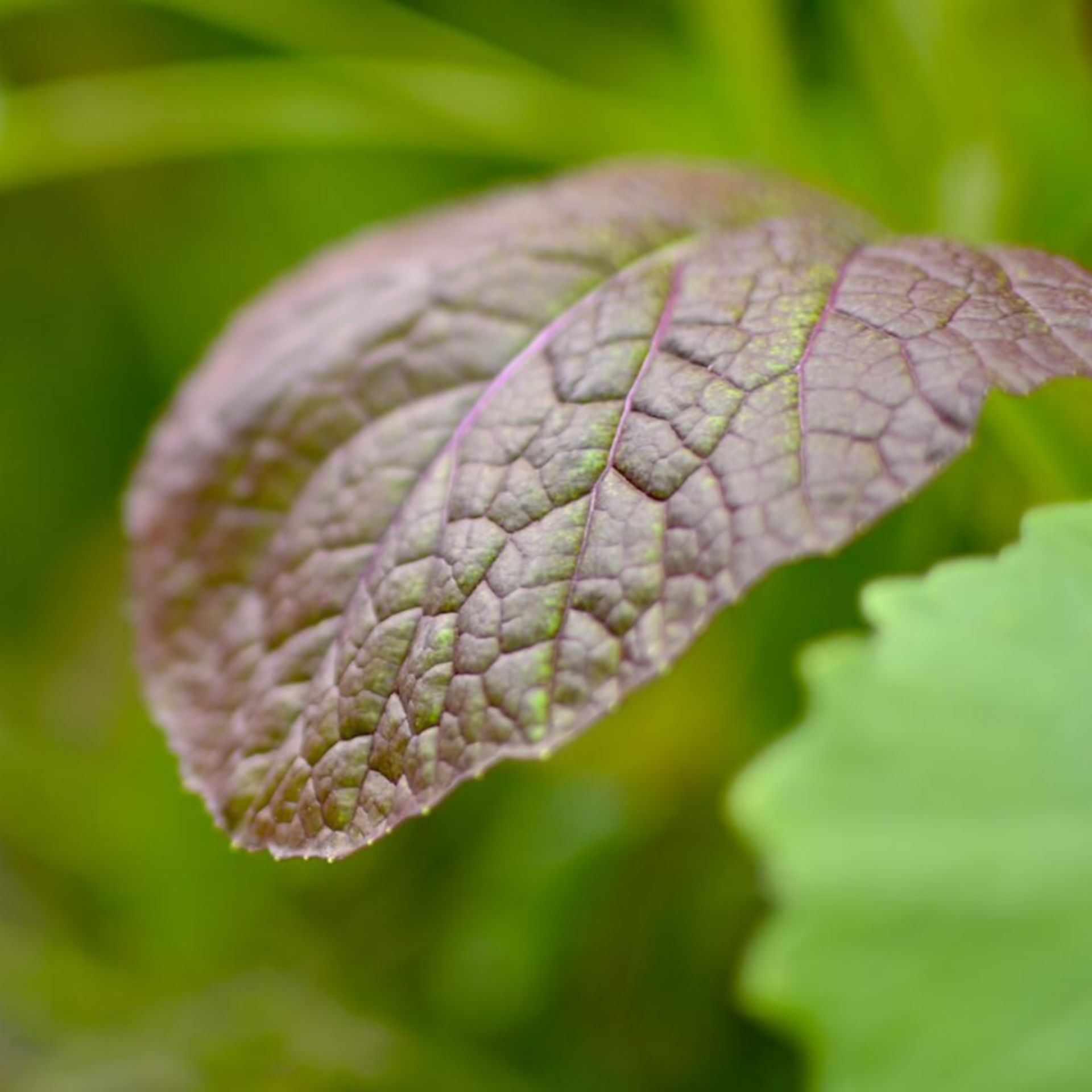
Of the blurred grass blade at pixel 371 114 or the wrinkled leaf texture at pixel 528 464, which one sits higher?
the blurred grass blade at pixel 371 114

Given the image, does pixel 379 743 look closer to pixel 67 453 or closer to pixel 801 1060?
pixel 801 1060

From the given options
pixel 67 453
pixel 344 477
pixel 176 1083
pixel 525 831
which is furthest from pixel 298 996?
pixel 67 453

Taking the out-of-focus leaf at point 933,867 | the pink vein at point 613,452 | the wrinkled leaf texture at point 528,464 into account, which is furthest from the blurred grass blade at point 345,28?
the out-of-focus leaf at point 933,867

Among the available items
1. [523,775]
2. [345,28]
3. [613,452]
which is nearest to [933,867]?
[613,452]

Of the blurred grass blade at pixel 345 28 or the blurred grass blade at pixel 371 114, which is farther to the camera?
the blurred grass blade at pixel 345 28

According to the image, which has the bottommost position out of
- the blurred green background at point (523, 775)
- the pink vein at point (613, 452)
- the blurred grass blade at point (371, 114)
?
the pink vein at point (613, 452)

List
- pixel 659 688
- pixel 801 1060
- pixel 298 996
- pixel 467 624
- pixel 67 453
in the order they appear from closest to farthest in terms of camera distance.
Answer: pixel 467 624 < pixel 801 1060 < pixel 298 996 < pixel 659 688 < pixel 67 453

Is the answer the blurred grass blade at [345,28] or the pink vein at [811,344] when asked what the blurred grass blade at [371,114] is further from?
the pink vein at [811,344]
